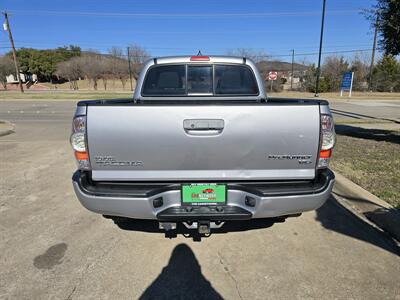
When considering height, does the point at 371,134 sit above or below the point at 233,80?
below

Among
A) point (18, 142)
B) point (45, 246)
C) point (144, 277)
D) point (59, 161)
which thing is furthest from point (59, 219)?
point (18, 142)

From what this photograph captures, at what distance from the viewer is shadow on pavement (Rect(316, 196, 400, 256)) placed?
2911 millimetres

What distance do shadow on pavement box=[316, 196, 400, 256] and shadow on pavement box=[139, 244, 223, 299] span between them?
1.81m

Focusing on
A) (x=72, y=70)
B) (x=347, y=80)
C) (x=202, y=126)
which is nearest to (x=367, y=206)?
(x=202, y=126)

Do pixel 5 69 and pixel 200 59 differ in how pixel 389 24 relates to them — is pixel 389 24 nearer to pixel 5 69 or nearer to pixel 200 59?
pixel 200 59

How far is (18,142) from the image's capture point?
315 inches

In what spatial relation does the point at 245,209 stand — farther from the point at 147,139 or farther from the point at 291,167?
the point at 147,139

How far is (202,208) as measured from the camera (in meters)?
2.30

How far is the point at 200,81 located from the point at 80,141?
2082mm

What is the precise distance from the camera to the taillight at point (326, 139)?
2.20 meters

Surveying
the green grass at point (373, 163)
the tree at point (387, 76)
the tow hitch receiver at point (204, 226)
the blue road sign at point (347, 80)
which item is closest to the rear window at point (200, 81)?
the tow hitch receiver at point (204, 226)

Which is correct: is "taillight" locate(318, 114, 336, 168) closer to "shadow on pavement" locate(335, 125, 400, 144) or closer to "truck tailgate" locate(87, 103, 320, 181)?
"truck tailgate" locate(87, 103, 320, 181)

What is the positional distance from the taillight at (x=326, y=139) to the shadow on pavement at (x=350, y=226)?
1386mm

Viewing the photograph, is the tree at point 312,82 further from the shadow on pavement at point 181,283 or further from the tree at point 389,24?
the shadow on pavement at point 181,283
